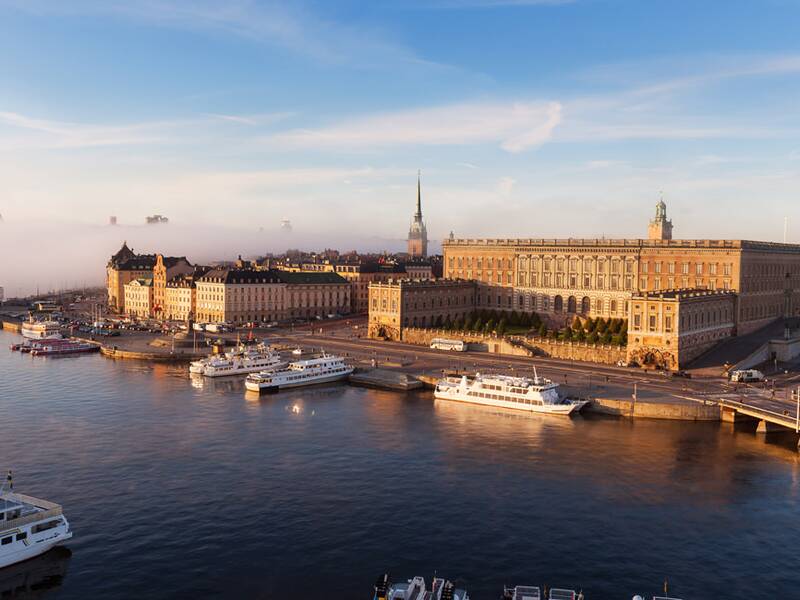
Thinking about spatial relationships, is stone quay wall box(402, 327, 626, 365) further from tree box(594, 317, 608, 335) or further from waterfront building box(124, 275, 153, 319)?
waterfront building box(124, 275, 153, 319)

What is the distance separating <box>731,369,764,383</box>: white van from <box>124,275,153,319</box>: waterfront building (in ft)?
377

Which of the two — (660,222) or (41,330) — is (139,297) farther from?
(660,222)

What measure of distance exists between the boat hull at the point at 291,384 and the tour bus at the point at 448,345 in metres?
17.7

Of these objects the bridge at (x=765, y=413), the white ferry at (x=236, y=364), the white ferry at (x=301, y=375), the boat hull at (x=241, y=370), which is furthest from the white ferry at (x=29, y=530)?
the bridge at (x=765, y=413)

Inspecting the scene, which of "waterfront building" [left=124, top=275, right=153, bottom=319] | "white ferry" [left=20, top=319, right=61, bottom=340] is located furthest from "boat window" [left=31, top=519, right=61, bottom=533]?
"waterfront building" [left=124, top=275, right=153, bottom=319]

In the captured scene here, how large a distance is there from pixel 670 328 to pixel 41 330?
101 meters

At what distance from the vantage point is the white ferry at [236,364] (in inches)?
3703

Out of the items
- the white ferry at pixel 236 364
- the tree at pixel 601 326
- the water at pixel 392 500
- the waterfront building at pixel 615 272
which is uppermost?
the waterfront building at pixel 615 272

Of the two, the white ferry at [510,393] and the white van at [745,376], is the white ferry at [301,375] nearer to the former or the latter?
the white ferry at [510,393]

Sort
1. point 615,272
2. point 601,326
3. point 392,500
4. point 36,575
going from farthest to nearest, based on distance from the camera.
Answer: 1. point 615,272
2. point 601,326
3. point 392,500
4. point 36,575

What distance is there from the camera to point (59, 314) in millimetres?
168625

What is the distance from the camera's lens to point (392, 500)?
48125 millimetres

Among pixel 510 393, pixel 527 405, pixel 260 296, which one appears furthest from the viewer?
pixel 260 296

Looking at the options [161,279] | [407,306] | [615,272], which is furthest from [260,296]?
[615,272]
